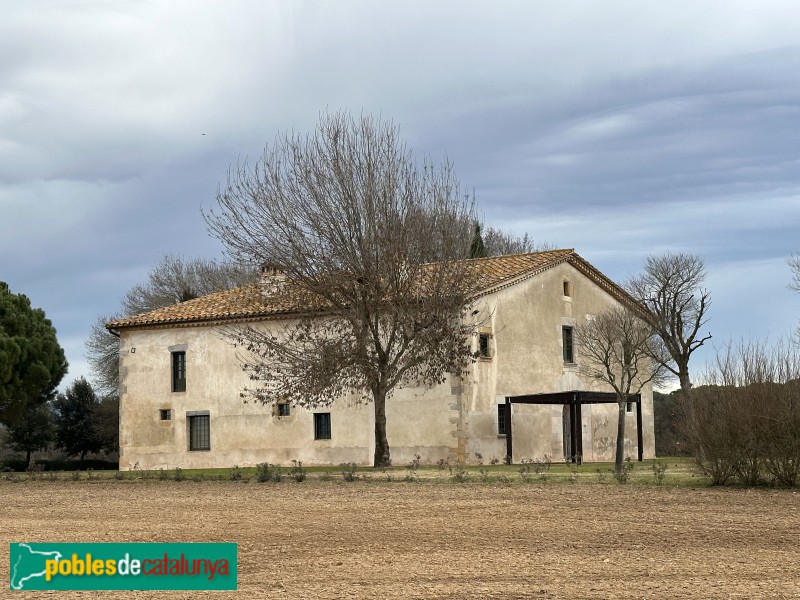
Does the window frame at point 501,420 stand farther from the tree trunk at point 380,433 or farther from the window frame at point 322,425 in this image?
the tree trunk at point 380,433

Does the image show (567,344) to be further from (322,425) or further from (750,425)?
(750,425)

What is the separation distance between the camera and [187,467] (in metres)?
37.9

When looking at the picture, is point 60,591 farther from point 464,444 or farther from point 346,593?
point 464,444

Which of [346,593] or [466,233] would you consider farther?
[466,233]

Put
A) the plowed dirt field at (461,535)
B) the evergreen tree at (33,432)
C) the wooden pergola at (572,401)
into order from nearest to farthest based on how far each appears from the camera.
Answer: the plowed dirt field at (461,535), the wooden pergola at (572,401), the evergreen tree at (33,432)

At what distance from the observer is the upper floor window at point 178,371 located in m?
38.5

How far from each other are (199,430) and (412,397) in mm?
8261

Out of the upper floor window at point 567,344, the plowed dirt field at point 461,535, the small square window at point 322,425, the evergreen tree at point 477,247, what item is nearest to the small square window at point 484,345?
the upper floor window at point 567,344

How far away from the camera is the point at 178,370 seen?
3869 cm

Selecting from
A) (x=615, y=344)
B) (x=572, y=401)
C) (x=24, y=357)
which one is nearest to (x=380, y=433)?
(x=572, y=401)

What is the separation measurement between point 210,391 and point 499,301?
996cm

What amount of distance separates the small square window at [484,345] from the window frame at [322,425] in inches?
203

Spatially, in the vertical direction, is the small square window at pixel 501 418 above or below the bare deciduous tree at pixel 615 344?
below

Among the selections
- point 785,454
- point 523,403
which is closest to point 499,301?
point 523,403
